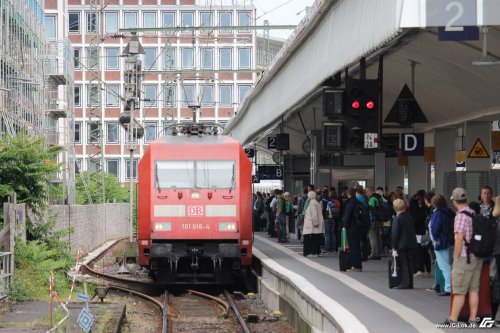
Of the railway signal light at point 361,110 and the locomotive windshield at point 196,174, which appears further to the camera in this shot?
the locomotive windshield at point 196,174

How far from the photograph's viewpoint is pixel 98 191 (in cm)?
5369

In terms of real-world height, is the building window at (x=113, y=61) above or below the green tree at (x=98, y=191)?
above

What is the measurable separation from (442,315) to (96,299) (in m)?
11.3

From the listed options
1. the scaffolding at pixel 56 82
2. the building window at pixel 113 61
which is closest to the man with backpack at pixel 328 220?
the scaffolding at pixel 56 82

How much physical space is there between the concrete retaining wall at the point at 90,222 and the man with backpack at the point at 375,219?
731 centimetres

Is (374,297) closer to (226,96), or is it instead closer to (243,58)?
(243,58)

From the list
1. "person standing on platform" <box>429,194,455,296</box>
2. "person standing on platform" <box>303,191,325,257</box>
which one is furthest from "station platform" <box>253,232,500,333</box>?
"person standing on platform" <box>303,191,325,257</box>

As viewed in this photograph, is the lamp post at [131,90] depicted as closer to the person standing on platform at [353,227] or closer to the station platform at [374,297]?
the station platform at [374,297]

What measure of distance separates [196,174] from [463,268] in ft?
42.2

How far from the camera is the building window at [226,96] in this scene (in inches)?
4190

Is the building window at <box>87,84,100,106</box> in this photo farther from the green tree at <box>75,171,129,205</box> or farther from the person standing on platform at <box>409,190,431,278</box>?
the person standing on platform at <box>409,190,431,278</box>

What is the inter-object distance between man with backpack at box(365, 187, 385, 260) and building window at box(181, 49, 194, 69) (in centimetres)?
7947

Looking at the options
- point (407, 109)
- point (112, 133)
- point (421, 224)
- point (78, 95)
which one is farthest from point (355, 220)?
point (78, 95)

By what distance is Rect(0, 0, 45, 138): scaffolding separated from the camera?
50.5 metres
